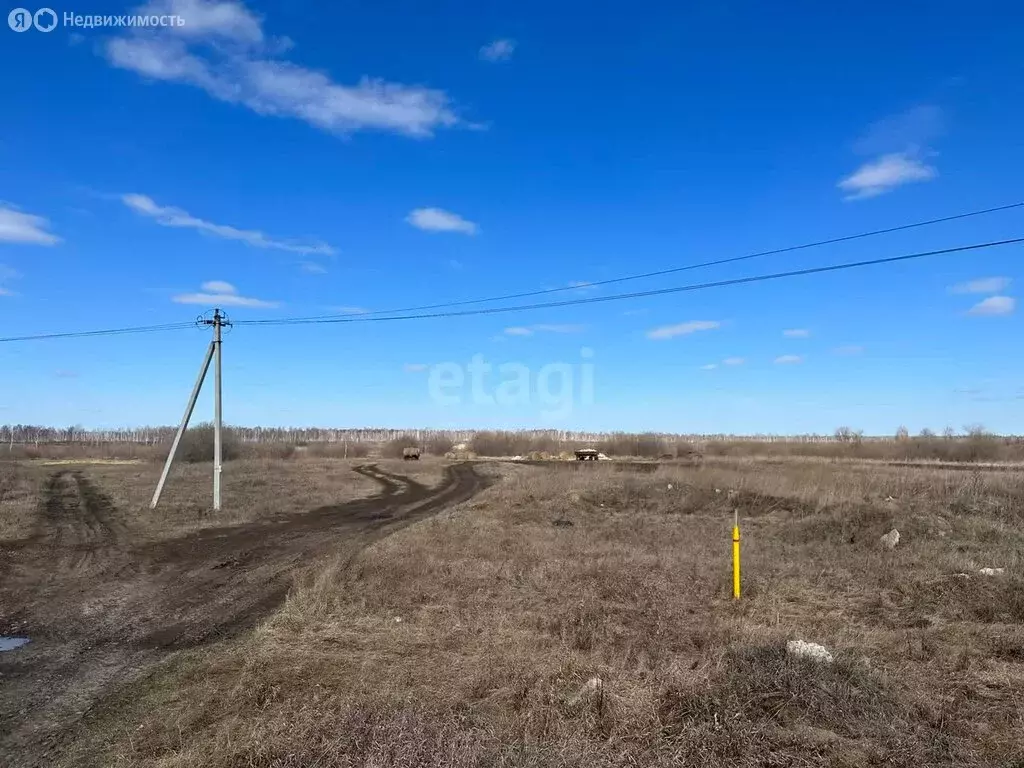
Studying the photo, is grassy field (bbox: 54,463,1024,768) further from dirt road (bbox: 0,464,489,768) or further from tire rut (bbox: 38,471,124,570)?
tire rut (bbox: 38,471,124,570)

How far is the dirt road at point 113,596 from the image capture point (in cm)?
599

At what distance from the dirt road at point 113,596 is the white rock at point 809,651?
5.97 metres

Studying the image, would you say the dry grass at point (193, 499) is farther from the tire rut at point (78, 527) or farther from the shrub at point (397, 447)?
the shrub at point (397, 447)

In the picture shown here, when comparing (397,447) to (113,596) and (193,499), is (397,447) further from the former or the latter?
(113,596)

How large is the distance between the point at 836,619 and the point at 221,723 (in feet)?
23.4

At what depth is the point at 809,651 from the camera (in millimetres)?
6238

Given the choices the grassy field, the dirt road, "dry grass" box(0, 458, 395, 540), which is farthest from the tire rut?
the grassy field

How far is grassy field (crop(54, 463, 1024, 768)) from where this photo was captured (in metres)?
4.50

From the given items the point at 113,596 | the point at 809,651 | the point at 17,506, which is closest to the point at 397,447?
the point at 17,506

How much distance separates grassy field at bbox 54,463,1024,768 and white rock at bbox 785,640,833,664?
0.11 metres

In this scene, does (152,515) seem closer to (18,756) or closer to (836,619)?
(18,756)

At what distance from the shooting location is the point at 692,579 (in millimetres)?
10789

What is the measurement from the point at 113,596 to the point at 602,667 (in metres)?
8.15

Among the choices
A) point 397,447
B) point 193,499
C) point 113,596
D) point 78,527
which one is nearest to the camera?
point 113,596
